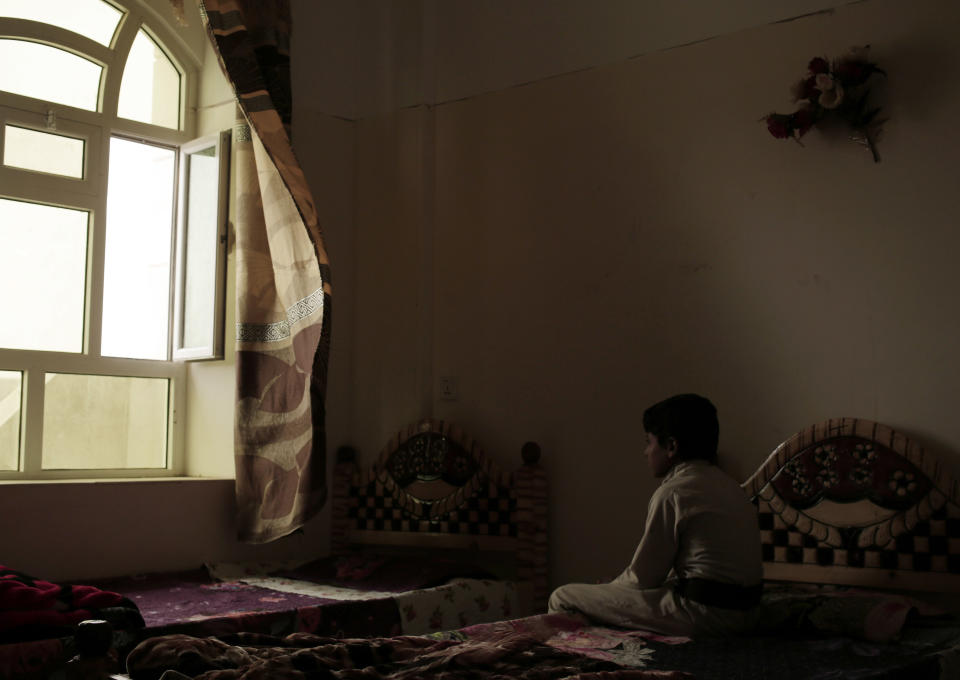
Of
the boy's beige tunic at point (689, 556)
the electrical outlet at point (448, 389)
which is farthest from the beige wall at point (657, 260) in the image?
the boy's beige tunic at point (689, 556)

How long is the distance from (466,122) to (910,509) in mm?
2348

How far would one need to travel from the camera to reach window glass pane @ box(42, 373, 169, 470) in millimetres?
3785

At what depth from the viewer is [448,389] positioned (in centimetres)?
414

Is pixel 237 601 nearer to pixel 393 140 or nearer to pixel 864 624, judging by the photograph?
pixel 864 624

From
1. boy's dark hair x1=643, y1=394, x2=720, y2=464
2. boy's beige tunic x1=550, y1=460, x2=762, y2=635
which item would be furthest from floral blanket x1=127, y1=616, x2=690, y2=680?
boy's dark hair x1=643, y1=394, x2=720, y2=464

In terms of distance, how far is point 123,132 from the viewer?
4.03 metres

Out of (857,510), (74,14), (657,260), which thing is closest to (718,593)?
(857,510)

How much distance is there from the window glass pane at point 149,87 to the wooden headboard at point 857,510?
9.37ft

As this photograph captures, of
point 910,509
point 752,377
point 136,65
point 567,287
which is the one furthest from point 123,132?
point 910,509

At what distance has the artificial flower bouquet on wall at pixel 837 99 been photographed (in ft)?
10.2

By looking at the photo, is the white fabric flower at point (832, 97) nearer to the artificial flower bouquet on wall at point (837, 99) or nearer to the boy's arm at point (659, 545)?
the artificial flower bouquet on wall at point (837, 99)

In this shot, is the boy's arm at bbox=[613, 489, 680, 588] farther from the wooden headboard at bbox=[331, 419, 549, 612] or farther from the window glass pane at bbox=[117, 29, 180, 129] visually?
the window glass pane at bbox=[117, 29, 180, 129]

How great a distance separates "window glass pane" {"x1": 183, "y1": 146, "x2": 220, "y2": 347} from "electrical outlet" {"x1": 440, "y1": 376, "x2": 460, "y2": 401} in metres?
0.99

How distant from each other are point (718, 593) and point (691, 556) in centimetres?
12
